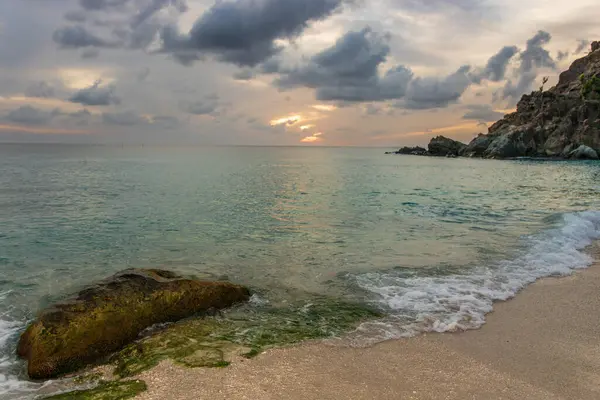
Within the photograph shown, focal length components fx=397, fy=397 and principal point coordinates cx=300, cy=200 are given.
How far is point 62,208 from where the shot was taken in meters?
26.8

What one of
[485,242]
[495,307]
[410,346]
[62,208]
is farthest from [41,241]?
[485,242]

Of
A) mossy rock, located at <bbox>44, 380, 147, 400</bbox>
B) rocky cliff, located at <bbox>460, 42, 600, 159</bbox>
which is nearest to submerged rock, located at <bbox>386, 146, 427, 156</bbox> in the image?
rocky cliff, located at <bbox>460, 42, 600, 159</bbox>

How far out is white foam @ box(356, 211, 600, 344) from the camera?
8.48 meters

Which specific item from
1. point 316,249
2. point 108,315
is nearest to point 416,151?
point 316,249

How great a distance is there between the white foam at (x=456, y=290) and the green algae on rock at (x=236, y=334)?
2.34 feet

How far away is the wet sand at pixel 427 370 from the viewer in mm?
5855

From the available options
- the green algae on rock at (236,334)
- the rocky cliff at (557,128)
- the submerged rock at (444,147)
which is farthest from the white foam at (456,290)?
the submerged rock at (444,147)

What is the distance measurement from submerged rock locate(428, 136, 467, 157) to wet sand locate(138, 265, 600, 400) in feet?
471

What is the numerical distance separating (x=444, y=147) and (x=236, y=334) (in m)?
152

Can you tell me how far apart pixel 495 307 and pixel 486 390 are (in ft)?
13.7

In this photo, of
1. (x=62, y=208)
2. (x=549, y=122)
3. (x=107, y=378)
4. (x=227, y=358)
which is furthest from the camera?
(x=549, y=122)

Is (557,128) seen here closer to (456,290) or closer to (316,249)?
(316,249)

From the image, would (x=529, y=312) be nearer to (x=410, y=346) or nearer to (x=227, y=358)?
(x=410, y=346)

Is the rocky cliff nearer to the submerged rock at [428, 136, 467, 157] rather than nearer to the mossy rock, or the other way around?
the submerged rock at [428, 136, 467, 157]
